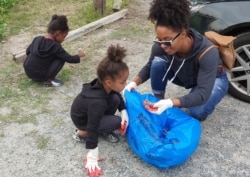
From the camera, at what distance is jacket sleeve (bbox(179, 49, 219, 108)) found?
287 centimetres

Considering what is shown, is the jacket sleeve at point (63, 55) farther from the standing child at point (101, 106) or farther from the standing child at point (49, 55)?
the standing child at point (101, 106)

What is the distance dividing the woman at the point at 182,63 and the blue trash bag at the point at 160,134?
0.17 m

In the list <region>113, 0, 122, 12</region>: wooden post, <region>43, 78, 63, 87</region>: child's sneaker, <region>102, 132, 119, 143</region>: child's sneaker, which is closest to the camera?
<region>102, 132, 119, 143</region>: child's sneaker

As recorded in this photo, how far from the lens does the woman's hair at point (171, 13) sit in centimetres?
264

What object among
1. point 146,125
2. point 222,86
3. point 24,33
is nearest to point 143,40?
point 24,33

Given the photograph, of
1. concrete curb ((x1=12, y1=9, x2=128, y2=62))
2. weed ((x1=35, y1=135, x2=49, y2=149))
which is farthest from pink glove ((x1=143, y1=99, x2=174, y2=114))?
concrete curb ((x1=12, y1=9, x2=128, y2=62))

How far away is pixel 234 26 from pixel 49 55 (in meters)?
1.97

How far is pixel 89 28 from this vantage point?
5477 mm

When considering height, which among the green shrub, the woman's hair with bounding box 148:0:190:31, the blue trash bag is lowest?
the green shrub

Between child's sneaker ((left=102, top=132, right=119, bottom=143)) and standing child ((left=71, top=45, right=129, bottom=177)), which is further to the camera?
child's sneaker ((left=102, top=132, right=119, bottom=143))

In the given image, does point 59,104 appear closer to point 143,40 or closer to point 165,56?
point 165,56

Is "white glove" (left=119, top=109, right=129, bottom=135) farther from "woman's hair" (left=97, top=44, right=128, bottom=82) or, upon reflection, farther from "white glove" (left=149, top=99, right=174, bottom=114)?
"woman's hair" (left=97, top=44, right=128, bottom=82)

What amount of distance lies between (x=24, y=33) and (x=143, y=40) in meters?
1.79

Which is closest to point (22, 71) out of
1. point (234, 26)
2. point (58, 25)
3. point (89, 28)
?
point (58, 25)
